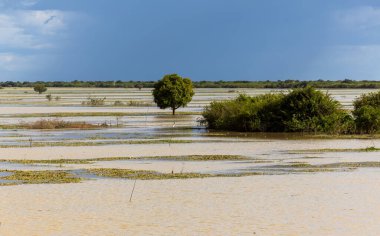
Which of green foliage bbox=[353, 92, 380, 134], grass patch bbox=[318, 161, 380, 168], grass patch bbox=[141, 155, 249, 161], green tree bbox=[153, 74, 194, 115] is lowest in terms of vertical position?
grass patch bbox=[141, 155, 249, 161]

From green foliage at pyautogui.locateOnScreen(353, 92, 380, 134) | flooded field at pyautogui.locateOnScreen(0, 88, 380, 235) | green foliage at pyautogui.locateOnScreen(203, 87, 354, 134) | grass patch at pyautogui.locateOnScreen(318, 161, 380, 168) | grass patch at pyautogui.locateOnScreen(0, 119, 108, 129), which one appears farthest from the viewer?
grass patch at pyautogui.locateOnScreen(0, 119, 108, 129)

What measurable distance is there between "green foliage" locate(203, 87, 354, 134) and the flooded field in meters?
4.30

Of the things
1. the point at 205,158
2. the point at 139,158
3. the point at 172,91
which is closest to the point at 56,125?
the point at 172,91

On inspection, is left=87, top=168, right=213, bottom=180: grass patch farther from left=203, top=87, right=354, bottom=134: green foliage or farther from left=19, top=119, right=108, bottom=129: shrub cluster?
left=19, top=119, right=108, bottom=129: shrub cluster

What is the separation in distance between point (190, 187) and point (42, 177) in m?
4.47

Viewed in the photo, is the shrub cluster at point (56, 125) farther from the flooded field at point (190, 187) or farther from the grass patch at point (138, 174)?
the grass patch at point (138, 174)

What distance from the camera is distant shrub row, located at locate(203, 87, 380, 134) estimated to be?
117ft

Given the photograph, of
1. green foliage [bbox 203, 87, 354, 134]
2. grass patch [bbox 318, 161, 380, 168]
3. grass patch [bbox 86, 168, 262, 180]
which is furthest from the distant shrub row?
grass patch [bbox 86, 168, 262, 180]

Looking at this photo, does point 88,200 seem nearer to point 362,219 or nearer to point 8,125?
point 362,219

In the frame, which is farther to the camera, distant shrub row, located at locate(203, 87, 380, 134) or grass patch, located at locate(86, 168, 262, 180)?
distant shrub row, located at locate(203, 87, 380, 134)

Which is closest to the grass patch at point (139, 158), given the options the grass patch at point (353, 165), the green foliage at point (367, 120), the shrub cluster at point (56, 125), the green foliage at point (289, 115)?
the grass patch at point (353, 165)

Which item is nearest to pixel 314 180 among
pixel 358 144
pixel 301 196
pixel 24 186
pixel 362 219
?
pixel 301 196

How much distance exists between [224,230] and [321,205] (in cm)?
333

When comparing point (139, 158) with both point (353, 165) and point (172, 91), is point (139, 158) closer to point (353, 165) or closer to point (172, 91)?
point (353, 165)
